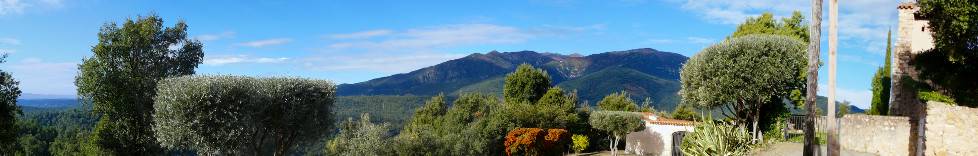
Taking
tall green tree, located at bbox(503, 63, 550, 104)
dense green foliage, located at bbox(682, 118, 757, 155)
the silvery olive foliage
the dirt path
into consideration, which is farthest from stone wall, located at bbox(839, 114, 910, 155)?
tall green tree, located at bbox(503, 63, 550, 104)

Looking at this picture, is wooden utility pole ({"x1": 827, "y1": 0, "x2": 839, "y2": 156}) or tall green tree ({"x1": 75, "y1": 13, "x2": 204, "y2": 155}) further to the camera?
tall green tree ({"x1": 75, "y1": 13, "x2": 204, "y2": 155})

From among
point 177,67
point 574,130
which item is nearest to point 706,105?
point 574,130

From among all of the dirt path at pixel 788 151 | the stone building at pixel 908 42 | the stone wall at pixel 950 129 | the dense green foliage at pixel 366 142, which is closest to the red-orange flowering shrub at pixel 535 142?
the dense green foliage at pixel 366 142

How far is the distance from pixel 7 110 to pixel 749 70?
86.0 ft

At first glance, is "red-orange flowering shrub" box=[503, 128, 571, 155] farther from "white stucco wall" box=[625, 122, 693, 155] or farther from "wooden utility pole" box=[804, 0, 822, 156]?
"wooden utility pole" box=[804, 0, 822, 156]

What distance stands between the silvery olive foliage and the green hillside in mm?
137709

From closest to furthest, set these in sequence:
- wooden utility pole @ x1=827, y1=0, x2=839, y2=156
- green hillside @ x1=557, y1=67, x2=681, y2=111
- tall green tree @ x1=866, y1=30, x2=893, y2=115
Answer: wooden utility pole @ x1=827, y1=0, x2=839, y2=156, tall green tree @ x1=866, y1=30, x2=893, y2=115, green hillside @ x1=557, y1=67, x2=681, y2=111

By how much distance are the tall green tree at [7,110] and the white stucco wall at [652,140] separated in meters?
27.1

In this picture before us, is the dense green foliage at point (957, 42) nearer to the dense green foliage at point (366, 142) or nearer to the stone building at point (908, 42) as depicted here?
the stone building at point (908, 42)

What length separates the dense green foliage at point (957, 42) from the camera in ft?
42.1

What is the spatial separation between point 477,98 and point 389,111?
245ft

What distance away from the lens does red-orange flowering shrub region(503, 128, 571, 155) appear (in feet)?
92.3

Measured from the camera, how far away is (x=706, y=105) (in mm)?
21766

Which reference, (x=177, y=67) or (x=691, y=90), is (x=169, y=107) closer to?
(x=177, y=67)
